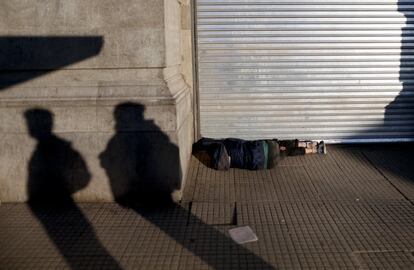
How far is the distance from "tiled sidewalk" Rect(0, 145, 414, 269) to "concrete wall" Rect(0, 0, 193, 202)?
541 mm

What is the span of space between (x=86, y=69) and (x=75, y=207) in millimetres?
1633

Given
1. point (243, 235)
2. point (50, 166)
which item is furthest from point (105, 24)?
point (243, 235)

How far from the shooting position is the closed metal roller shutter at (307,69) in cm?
712

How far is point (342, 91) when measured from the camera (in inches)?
293

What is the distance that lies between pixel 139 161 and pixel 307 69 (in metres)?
3.59

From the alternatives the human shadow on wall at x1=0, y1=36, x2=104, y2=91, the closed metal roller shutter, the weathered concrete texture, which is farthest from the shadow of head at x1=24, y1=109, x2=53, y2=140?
the closed metal roller shutter

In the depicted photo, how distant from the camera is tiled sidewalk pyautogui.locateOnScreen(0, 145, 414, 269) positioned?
389cm

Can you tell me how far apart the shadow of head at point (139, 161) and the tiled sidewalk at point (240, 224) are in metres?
0.27

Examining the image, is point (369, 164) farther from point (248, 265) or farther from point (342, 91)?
point (248, 265)

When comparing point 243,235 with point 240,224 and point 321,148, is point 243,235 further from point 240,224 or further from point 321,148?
point 321,148

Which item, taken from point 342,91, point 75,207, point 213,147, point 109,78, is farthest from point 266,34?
point 75,207

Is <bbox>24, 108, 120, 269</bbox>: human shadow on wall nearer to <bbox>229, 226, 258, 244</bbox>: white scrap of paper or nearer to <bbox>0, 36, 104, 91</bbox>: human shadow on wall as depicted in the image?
<bbox>0, 36, 104, 91</bbox>: human shadow on wall

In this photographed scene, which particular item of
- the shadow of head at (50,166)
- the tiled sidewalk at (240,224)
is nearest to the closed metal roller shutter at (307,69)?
the tiled sidewalk at (240,224)

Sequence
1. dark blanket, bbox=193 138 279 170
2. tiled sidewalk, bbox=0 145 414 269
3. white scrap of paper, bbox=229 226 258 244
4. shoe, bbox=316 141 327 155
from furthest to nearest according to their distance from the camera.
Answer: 1. shoe, bbox=316 141 327 155
2. dark blanket, bbox=193 138 279 170
3. white scrap of paper, bbox=229 226 258 244
4. tiled sidewalk, bbox=0 145 414 269
